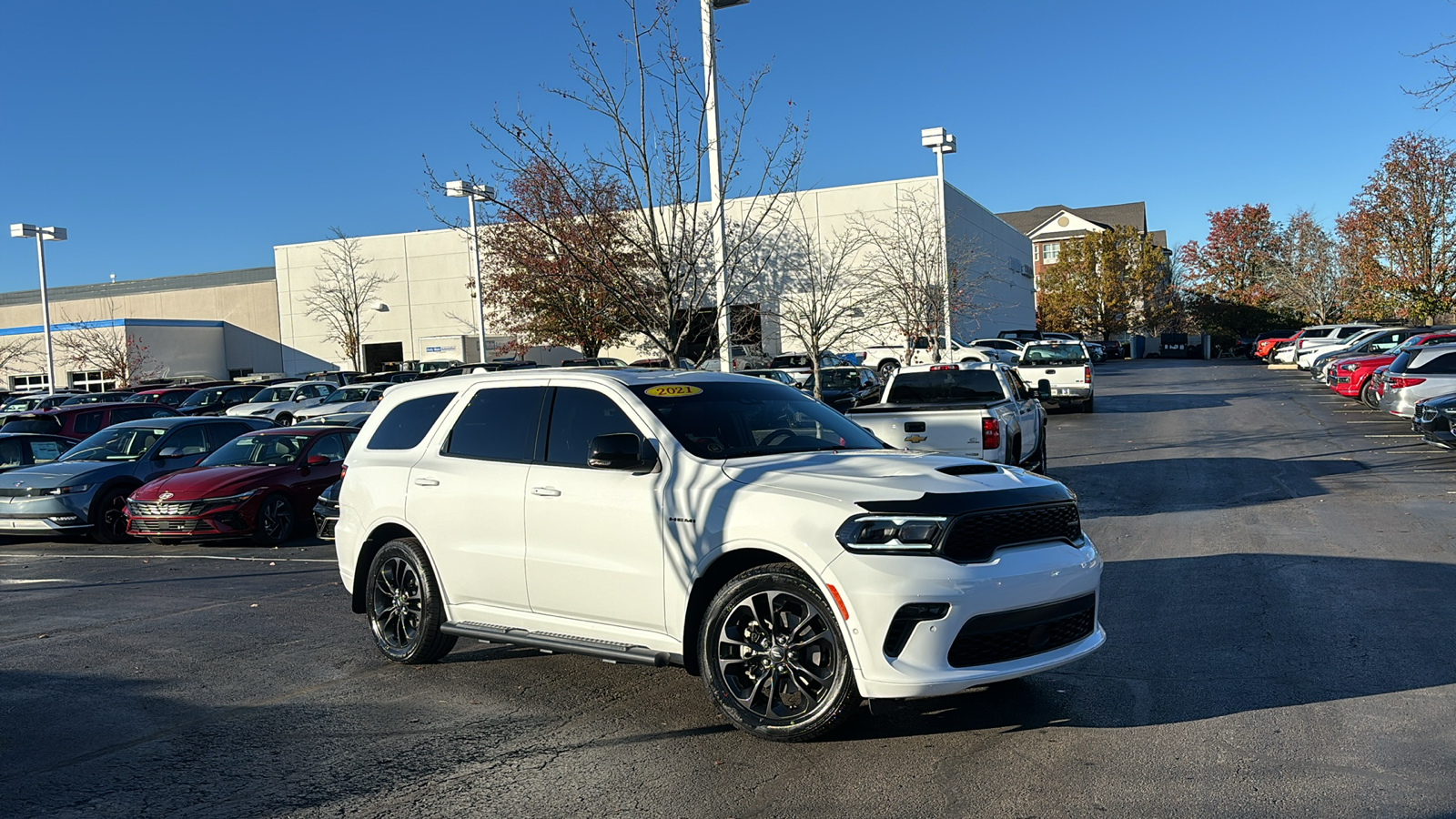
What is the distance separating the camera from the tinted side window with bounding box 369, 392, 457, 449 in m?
7.42

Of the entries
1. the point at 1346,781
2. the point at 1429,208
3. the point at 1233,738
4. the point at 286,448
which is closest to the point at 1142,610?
the point at 1233,738

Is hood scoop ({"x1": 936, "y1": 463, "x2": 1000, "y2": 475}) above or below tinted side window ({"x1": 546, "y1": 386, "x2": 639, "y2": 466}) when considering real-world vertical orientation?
below

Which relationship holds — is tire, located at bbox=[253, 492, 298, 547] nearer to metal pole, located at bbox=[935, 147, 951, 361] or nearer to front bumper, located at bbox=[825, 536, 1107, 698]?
front bumper, located at bbox=[825, 536, 1107, 698]

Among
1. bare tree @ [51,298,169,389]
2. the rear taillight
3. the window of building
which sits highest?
bare tree @ [51,298,169,389]

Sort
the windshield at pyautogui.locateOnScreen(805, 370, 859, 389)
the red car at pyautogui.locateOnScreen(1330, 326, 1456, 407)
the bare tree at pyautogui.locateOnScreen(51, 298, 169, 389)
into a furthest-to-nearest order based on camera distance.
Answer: the bare tree at pyautogui.locateOnScreen(51, 298, 169, 389) → the windshield at pyautogui.locateOnScreen(805, 370, 859, 389) → the red car at pyautogui.locateOnScreen(1330, 326, 1456, 407)

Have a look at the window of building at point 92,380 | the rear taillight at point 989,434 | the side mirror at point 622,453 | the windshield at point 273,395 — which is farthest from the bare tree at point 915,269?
the window of building at point 92,380

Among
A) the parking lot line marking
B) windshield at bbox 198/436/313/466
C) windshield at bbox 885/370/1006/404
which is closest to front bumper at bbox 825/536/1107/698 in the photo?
the parking lot line marking

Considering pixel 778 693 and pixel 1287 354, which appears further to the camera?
pixel 1287 354

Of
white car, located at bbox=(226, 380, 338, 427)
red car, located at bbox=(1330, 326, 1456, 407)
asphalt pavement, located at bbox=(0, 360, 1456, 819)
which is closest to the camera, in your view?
asphalt pavement, located at bbox=(0, 360, 1456, 819)

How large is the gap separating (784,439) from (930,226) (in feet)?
112

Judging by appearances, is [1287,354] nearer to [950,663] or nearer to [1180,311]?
[1180,311]

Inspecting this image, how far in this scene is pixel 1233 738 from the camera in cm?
529

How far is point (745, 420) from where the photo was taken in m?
6.62

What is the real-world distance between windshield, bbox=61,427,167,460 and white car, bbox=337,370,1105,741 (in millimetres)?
10463
